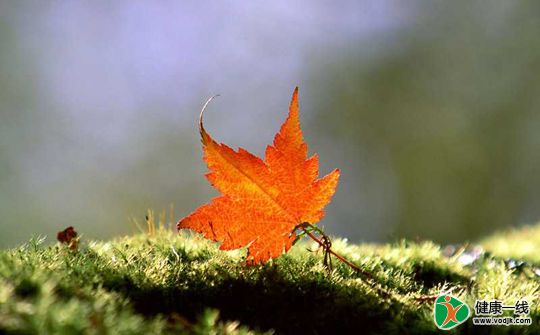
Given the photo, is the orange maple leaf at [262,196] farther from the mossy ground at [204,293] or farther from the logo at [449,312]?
the logo at [449,312]

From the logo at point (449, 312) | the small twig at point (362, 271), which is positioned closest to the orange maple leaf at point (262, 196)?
the small twig at point (362, 271)

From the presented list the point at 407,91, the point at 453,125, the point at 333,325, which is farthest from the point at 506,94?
the point at 333,325

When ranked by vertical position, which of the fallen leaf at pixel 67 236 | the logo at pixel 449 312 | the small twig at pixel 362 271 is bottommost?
the logo at pixel 449 312

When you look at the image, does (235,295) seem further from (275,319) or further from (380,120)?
(380,120)

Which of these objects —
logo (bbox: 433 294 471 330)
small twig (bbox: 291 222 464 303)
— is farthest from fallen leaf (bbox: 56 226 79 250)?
logo (bbox: 433 294 471 330)

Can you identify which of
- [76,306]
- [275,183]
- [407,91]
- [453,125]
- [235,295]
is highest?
[407,91]
